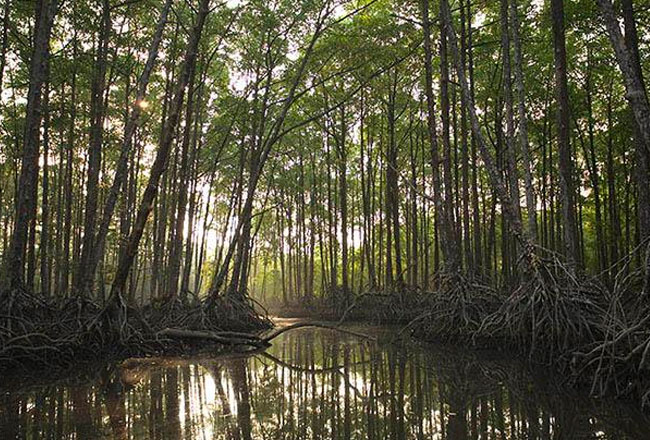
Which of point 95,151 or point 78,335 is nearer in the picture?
point 78,335

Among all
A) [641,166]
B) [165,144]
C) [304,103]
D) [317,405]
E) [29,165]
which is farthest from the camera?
[304,103]

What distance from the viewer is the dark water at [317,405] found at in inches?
124

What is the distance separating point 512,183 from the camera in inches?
348

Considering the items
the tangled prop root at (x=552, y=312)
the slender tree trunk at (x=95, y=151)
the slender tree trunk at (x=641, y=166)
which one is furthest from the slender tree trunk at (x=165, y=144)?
the slender tree trunk at (x=641, y=166)

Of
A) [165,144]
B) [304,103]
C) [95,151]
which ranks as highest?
[304,103]

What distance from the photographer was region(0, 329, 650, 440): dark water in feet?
10.4

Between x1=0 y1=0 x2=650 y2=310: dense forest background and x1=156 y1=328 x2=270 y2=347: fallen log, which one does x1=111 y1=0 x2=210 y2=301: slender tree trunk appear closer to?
x1=0 y1=0 x2=650 y2=310: dense forest background

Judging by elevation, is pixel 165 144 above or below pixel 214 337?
above

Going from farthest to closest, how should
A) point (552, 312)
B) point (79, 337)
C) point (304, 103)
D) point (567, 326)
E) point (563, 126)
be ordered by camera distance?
1. point (304, 103)
2. point (563, 126)
3. point (79, 337)
4. point (552, 312)
5. point (567, 326)

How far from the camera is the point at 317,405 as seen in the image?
3.93 metres

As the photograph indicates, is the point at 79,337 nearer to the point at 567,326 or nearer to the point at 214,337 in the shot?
the point at 214,337

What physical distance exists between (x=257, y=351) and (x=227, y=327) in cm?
335

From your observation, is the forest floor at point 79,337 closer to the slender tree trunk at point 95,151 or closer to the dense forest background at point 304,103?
the dense forest background at point 304,103

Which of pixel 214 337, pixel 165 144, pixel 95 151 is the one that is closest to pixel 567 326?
pixel 214 337
